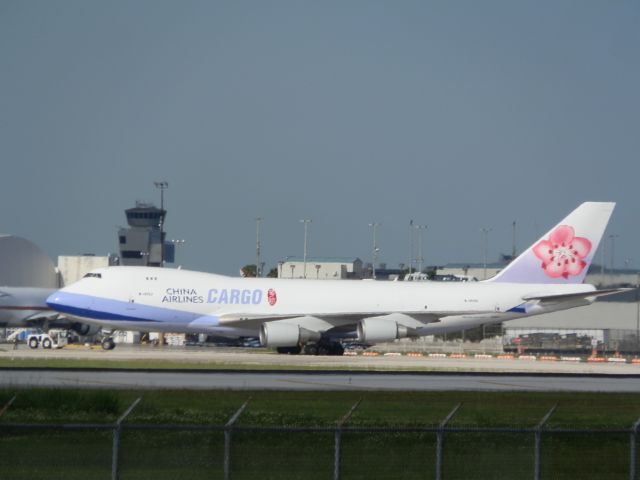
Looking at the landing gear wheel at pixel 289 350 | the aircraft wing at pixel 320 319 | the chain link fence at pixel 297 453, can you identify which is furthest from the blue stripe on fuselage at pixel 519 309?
the chain link fence at pixel 297 453

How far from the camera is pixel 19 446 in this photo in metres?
19.2

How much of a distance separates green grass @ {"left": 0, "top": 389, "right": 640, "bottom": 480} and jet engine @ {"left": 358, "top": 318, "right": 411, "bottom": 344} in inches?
1041

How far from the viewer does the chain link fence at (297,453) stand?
17156 millimetres

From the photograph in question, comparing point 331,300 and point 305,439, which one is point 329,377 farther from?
point 331,300

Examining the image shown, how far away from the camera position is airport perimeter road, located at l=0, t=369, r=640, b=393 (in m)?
33.3

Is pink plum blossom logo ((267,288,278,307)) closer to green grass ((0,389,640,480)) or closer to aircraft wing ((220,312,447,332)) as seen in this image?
aircraft wing ((220,312,447,332))

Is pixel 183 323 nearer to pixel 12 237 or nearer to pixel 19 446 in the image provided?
pixel 19 446

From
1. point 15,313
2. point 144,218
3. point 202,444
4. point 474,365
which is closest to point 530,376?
point 474,365

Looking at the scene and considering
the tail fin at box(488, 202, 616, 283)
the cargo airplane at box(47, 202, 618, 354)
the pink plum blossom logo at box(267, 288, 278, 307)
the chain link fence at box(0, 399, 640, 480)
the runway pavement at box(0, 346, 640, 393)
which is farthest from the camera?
the tail fin at box(488, 202, 616, 283)

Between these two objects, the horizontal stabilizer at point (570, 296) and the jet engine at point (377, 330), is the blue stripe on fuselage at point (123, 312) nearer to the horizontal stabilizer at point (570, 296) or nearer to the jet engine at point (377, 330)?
the jet engine at point (377, 330)

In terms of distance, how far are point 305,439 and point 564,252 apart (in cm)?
4483

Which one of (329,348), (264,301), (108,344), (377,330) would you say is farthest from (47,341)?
(377,330)

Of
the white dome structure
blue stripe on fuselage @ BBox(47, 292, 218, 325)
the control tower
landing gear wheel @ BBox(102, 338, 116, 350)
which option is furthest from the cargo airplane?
the control tower

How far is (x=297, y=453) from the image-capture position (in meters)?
19.9
